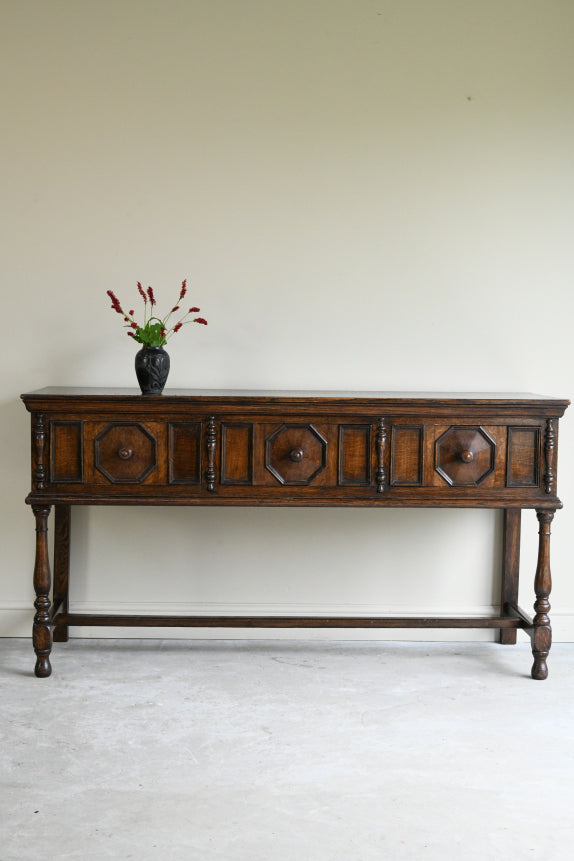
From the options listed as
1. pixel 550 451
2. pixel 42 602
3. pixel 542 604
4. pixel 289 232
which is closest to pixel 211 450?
pixel 42 602

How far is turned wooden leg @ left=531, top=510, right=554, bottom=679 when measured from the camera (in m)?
3.16

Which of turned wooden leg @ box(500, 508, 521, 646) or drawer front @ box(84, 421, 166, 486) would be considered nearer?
drawer front @ box(84, 421, 166, 486)

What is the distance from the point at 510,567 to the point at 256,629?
1.07 m

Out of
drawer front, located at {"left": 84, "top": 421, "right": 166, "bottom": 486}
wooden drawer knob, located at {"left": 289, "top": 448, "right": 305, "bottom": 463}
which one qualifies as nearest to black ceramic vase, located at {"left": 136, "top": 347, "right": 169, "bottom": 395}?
drawer front, located at {"left": 84, "top": 421, "right": 166, "bottom": 486}

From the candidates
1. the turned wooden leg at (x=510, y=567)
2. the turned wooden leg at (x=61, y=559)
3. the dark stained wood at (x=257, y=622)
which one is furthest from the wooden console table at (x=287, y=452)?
the turned wooden leg at (x=510, y=567)

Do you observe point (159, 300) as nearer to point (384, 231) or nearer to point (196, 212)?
point (196, 212)

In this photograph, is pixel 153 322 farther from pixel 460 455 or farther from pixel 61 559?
pixel 460 455

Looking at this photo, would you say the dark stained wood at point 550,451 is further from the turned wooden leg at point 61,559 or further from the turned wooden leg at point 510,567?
the turned wooden leg at point 61,559

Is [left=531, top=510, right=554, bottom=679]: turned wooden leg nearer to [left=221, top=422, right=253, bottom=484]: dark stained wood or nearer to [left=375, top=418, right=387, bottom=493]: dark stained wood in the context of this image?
[left=375, top=418, right=387, bottom=493]: dark stained wood

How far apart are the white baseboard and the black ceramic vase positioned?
0.96m

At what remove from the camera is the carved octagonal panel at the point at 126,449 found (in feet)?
10.0

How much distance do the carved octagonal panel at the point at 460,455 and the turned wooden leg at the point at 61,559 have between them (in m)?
1.49

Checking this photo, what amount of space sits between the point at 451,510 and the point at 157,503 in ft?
4.07

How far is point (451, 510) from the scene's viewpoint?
141 inches
